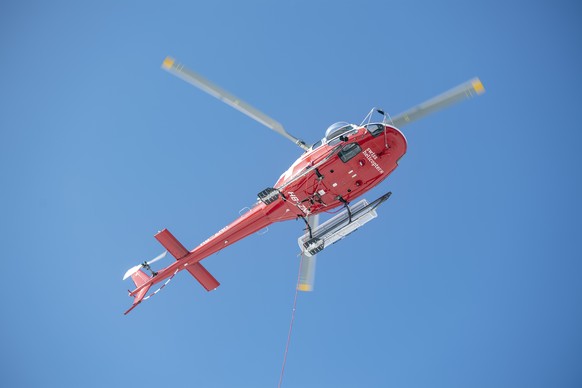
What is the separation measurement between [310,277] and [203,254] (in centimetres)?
380

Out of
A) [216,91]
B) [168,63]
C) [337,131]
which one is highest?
[168,63]

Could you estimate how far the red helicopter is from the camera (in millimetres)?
14977

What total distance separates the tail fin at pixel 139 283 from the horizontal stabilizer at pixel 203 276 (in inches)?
64.1

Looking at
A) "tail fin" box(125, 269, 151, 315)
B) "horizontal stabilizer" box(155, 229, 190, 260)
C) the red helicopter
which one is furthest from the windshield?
"tail fin" box(125, 269, 151, 315)

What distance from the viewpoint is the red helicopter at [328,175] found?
1498cm

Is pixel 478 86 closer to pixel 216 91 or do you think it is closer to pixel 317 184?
pixel 317 184

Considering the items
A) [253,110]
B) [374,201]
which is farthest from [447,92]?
[253,110]

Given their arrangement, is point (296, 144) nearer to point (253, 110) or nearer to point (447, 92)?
point (253, 110)

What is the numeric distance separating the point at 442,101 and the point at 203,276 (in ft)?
32.9

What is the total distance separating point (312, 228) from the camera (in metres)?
16.7

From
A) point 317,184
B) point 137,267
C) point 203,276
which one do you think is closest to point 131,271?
point 137,267

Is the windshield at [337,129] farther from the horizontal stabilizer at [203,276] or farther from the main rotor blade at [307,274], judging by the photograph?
the horizontal stabilizer at [203,276]

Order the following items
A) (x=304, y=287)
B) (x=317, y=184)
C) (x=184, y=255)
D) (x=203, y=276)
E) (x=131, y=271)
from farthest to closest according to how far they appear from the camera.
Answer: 1. (x=131, y=271)
2. (x=203, y=276)
3. (x=184, y=255)
4. (x=304, y=287)
5. (x=317, y=184)

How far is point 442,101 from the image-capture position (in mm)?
14656
